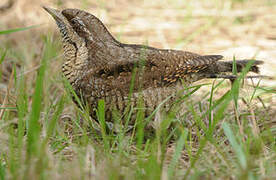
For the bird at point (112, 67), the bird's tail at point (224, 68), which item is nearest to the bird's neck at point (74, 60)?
the bird at point (112, 67)

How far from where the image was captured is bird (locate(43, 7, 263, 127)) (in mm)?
3150

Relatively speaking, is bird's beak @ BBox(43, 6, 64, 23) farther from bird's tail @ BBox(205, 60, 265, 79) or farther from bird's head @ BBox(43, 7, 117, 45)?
bird's tail @ BBox(205, 60, 265, 79)

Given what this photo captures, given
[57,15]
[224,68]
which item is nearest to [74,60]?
[57,15]

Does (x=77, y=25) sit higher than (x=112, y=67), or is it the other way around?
(x=77, y=25)

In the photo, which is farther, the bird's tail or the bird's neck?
the bird's tail

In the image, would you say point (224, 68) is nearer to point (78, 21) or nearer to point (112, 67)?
point (112, 67)

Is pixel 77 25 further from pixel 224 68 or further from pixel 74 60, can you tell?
pixel 224 68

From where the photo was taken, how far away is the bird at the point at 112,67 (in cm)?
315

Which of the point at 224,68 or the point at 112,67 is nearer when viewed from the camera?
the point at 112,67

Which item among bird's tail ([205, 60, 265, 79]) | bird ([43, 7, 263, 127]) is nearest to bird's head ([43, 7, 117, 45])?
bird ([43, 7, 263, 127])

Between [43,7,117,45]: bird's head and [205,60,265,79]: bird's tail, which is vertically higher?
[43,7,117,45]: bird's head

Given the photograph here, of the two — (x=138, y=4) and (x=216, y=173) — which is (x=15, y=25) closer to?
(x=138, y=4)

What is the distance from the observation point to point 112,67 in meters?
3.25

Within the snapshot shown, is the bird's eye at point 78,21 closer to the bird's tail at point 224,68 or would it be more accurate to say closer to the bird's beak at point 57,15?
the bird's beak at point 57,15
